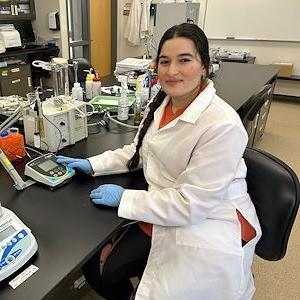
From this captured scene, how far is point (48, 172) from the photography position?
3.55 feet

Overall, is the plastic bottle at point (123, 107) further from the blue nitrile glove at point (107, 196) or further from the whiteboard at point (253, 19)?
the whiteboard at point (253, 19)

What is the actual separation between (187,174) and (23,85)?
11.8ft

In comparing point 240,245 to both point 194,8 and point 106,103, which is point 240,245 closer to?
point 106,103

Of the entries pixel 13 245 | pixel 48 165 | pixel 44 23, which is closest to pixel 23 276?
pixel 13 245

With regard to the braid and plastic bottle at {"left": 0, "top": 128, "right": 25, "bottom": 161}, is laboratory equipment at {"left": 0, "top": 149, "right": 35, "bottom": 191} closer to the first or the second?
plastic bottle at {"left": 0, "top": 128, "right": 25, "bottom": 161}

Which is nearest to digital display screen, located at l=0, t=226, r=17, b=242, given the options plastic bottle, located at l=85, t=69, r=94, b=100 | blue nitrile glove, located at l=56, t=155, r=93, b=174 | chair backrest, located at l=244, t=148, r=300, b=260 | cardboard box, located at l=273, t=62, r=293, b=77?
blue nitrile glove, located at l=56, t=155, r=93, b=174

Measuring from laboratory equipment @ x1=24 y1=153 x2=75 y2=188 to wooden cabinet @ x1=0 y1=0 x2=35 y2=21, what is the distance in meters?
3.61

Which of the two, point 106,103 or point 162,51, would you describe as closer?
point 162,51

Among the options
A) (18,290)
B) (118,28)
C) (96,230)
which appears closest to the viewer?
(18,290)

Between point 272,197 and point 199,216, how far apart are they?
11.9 inches

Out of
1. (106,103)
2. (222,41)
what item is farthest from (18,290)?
(222,41)

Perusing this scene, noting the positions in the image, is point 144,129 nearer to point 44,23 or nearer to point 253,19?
point 44,23

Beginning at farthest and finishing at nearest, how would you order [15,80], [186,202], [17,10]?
1. [17,10]
2. [15,80]
3. [186,202]

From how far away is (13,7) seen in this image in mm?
3969
